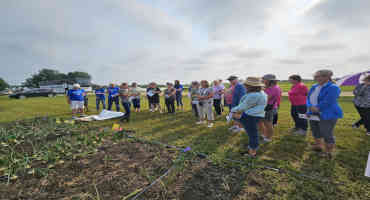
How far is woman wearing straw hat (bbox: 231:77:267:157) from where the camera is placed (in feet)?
9.53

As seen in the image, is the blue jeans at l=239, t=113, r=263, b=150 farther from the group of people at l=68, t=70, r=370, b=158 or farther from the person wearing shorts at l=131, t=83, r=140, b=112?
the person wearing shorts at l=131, t=83, r=140, b=112

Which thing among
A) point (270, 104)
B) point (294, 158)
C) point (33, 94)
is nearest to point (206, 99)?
point (270, 104)

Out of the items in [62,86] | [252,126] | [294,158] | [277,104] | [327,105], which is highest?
[62,86]

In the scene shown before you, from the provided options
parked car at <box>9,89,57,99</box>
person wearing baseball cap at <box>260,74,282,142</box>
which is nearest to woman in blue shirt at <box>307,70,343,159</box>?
person wearing baseball cap at <box>260,74,282,142</box>

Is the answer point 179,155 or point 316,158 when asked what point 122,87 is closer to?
point 179,155

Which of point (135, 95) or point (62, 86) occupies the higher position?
point (62, 86)

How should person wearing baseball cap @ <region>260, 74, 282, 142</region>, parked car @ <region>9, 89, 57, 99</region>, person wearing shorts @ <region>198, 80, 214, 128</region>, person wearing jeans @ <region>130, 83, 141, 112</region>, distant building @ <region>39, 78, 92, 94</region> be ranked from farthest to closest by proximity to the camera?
distant building @ <region>39, 78, 92, 94</region>, parked car @ <region>9, 89, 57, 99</region>, person wearing jeans @ <region>130, 83, 141, 112</region>, person wearing shorts @ <region>198, 80, 214, 128</region>, person wearing baseball cap @ <region>260, 74, 282, 142</region>

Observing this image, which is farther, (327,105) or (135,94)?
(135,94)

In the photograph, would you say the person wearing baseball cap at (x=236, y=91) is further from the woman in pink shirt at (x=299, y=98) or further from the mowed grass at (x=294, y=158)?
the woman in pink shirt at (x=299, y=98)

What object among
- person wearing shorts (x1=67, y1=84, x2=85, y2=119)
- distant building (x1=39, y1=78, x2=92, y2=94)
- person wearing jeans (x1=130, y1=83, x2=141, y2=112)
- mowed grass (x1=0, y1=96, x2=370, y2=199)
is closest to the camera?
mowed grass (x1=0, y1=96, x2=370, y2=199)

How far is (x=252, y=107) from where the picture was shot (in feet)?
9.91

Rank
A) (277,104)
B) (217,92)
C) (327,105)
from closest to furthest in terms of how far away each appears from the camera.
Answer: (327,105) < (277,104) < (217,92)

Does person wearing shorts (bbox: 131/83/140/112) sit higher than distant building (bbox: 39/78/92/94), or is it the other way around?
distant building (bbox: 39/78/92/94)

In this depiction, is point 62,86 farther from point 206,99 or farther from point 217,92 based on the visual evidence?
point 206,99
